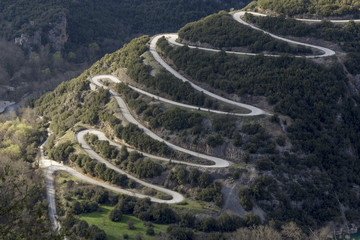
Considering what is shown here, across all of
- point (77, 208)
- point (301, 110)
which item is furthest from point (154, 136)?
point (301, 110)

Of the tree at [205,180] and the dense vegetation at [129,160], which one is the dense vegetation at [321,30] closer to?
the tree at [205,180]

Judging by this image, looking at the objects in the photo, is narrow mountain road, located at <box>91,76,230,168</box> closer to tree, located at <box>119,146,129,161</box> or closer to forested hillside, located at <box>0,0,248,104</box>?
tree, located at <box>119,146,129,161</box>

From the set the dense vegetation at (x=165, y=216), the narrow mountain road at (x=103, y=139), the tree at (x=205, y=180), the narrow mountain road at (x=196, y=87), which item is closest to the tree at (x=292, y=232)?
the dense vegetation at (x=165, y=216)

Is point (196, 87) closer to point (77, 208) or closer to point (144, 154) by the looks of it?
point (144, 154)

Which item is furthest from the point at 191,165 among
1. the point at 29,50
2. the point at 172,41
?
the point at 29,50

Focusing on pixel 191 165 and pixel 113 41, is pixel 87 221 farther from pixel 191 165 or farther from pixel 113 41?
pixel 113 41

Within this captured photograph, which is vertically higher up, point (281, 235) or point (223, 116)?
point (223, 116)

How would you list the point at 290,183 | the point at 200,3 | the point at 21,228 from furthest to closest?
the point at 200,3, the point at 290,183, the point at 21,228
